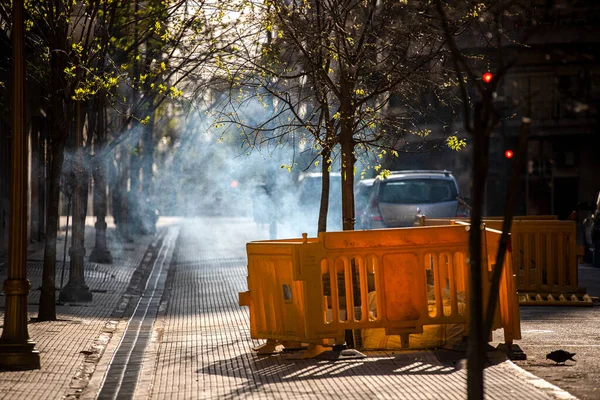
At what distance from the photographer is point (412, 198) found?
25297mm

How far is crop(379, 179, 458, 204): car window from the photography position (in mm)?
24922

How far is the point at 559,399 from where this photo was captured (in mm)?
7176

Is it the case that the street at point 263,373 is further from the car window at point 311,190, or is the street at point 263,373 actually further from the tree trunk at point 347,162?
the car window at point 311,190

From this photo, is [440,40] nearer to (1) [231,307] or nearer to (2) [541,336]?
(2) [541,336]

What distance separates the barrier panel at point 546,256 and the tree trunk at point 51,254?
5.58 metres

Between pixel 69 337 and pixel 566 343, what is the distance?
5194 millimetres

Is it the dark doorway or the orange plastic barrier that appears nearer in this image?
the orange plastic barrier

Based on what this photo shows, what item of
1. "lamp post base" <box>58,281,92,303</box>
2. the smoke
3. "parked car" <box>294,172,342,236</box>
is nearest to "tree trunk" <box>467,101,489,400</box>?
the smoke

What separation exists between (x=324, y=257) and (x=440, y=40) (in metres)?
3.84

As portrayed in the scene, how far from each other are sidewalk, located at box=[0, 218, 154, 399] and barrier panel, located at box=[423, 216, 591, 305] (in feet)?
17.6

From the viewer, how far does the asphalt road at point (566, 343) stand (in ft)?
26.4

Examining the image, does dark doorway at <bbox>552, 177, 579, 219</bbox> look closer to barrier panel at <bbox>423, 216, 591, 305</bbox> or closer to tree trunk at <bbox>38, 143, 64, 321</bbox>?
barrier panel at <bbox>423, 216, 591, 305</bbox>

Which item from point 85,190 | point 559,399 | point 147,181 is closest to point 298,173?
point 147,181

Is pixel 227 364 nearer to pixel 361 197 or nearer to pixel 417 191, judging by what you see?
pixel 417 191
